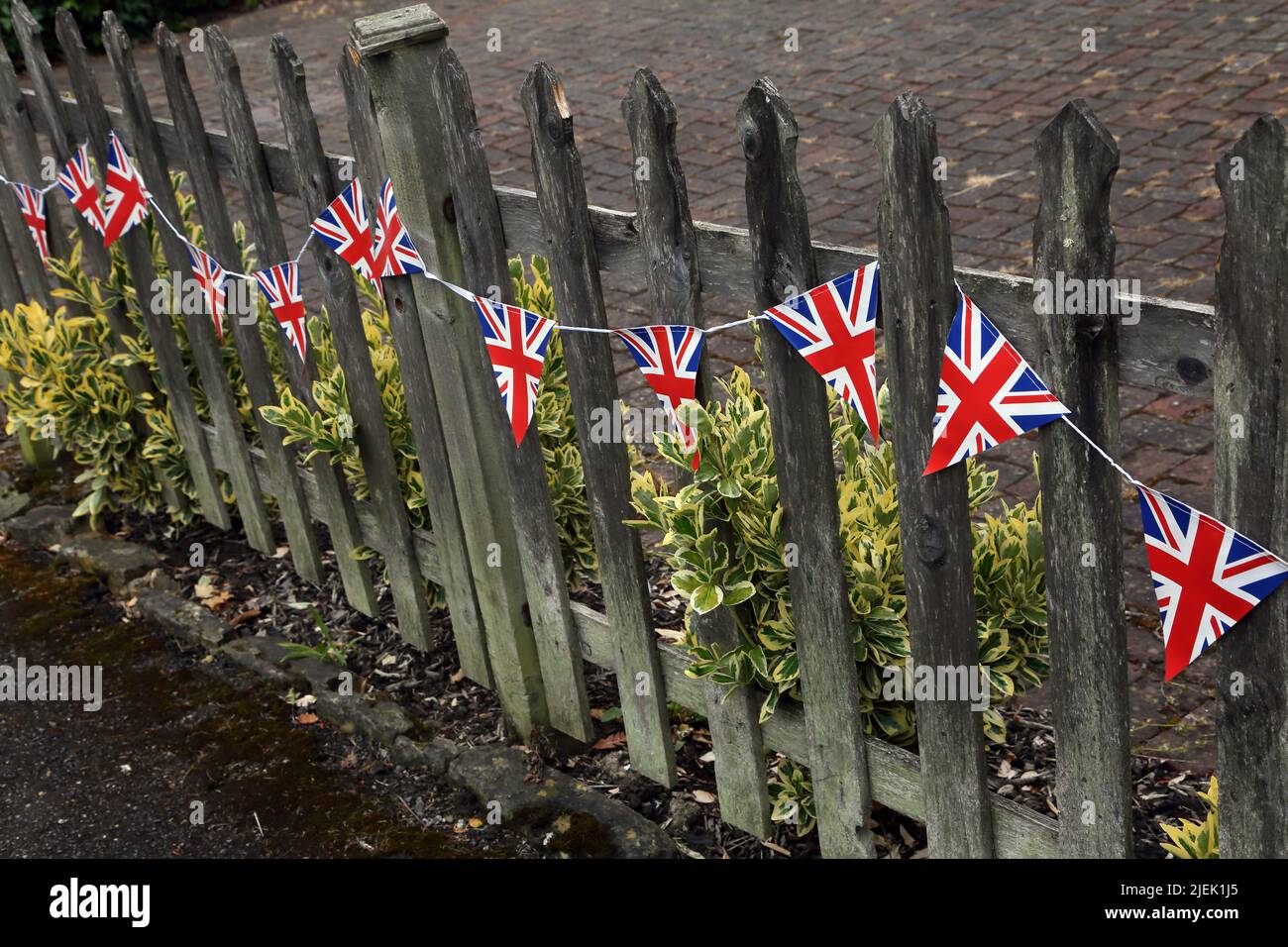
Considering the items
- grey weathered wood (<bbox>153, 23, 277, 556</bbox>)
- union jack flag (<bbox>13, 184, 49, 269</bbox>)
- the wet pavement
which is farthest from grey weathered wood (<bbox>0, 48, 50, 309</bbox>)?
the wet pavement

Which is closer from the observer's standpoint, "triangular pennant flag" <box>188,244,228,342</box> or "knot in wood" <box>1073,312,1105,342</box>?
"knot in wood" <box>1073,312,1105,342</box>

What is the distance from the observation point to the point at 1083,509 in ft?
7.75

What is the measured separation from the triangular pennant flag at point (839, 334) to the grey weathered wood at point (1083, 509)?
351 millimetres

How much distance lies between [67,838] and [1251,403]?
3.17 meters

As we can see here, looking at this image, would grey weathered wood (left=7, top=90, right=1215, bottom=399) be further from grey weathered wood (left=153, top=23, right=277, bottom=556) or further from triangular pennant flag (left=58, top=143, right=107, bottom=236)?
triangular pennant flag (left=58, top=143, right=107, bottom=236)

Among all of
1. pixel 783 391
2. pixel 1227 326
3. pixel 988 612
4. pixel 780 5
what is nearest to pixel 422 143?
pixel 783 391

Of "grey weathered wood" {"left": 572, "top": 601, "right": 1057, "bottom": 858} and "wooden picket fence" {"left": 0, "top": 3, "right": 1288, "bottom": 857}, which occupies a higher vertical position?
"wooden picket fence" {"left": 0, "top": 3, "right": 1288, "bottom": 857}

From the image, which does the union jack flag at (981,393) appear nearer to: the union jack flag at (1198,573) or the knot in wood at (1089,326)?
the knot in wood at (1089,326)

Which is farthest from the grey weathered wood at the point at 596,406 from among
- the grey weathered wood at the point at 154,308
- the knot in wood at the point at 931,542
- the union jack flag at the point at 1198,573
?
the grey weathered wood at the point at 154,308

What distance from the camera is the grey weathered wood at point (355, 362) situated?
11.9ft

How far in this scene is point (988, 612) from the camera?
9.55 feet

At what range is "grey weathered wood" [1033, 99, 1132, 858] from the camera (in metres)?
2.16

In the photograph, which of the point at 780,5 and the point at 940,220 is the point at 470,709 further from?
the point at 780,5

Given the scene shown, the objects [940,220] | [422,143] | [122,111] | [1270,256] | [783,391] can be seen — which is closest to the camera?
[1270,256]
